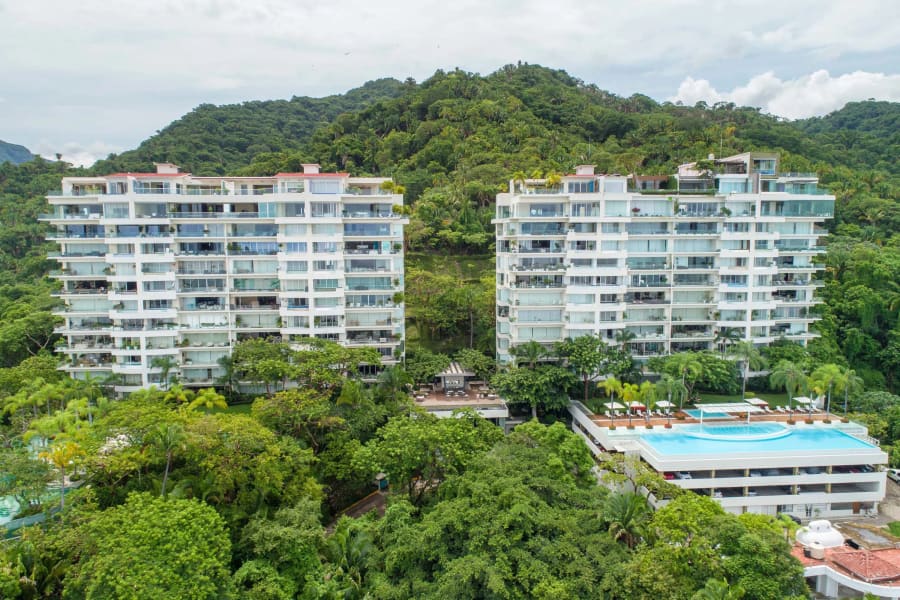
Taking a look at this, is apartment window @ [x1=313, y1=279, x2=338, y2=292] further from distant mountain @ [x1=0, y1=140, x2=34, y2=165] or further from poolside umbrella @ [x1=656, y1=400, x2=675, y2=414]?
distant mountain @ [x1=0, y1=140, x2=34, y2=165]

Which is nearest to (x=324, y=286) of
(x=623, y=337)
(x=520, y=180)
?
(x=520, y=180)

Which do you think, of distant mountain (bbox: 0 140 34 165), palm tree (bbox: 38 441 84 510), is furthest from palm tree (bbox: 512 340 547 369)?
distant mountain (bbox: 0 140 34 165)

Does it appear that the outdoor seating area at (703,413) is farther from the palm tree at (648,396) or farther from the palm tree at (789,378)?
the palm tree at (789,378)

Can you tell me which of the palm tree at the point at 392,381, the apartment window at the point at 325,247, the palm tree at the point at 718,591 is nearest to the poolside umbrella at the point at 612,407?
the palm tree at the point at 392,381

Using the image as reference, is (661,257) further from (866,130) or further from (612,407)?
(866,130)

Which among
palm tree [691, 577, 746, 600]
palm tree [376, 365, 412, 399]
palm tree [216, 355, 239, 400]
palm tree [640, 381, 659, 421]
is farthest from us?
palm tree [216, 355, 239, 400]

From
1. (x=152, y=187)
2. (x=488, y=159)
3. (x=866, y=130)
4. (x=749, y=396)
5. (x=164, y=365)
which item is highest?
(x=866, y=130)
